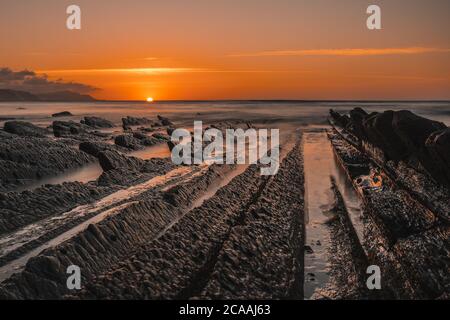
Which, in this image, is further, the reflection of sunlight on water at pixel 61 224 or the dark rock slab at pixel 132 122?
the dark rock slab at pixel 132 122

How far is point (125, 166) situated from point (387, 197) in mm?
8963

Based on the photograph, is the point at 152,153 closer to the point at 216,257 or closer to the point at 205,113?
the point at 216,257

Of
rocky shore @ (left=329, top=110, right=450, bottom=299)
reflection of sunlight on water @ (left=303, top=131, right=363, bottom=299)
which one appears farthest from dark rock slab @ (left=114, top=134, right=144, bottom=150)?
rocky shore @ (left=329, top=110, right=450, bottom=299)

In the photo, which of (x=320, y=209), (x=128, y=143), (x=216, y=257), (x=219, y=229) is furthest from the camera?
(x=128, y=143)

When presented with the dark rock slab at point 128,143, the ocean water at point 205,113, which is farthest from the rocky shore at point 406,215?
the ocean water at point 205,113

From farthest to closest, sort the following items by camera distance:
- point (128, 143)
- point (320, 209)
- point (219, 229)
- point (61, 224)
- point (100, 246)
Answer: point (128, 143) < point (320, 209) < point (61, 224) < point (219, 229) < point (100, 246)

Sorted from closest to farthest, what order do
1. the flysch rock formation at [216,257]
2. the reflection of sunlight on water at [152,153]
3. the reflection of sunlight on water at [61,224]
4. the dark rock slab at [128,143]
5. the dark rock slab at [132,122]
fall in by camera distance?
the flysch rock formation at [216,257] → the reflection of sunlight on water at [61,224] → the reflection of sunlight on water at [152,153] → the dark rock slab at [128,143] → the dark rock slab at [132,122]

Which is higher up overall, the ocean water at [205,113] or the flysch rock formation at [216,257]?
the ocean water at [205,113]

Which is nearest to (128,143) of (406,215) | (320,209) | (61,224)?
(61,224)

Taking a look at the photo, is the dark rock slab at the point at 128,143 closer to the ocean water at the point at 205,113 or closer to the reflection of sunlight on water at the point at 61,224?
the reflection of sunlight on water at the point at 61,224

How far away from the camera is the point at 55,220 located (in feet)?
29.5
